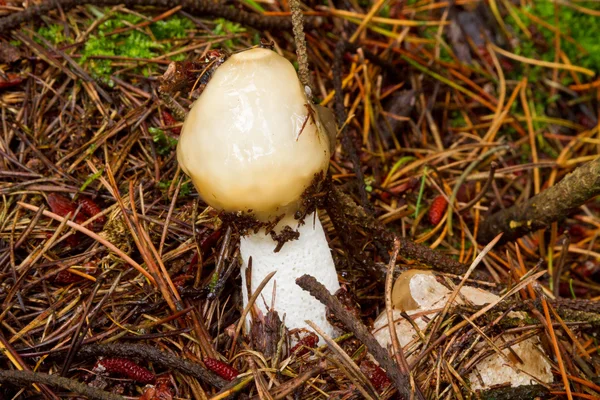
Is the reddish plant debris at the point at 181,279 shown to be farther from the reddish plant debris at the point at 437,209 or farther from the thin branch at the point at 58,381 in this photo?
the reddish plant debris at the point at 437,209

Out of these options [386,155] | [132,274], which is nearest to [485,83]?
[386,155]

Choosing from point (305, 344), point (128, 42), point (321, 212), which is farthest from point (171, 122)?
point (305, 344)

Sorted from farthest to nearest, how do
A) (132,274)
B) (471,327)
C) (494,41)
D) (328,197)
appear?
1. (494,41)
2. (132,274)
3. (328,197)
4. (471,327)

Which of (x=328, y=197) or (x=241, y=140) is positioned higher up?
(x=241, y=140)

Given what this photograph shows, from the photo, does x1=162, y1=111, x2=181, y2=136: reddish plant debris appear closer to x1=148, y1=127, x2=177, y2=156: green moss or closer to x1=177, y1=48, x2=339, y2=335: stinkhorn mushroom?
x1=148, y1=127, x2=177, y2=156: green moss

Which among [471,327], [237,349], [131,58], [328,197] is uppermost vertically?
[131,58]

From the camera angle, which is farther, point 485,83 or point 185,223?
point 485,83

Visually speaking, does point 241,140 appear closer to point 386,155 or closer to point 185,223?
point 185,223

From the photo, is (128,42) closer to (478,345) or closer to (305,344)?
(305,344)
